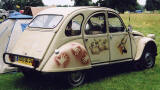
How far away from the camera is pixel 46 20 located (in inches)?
Answer: 260

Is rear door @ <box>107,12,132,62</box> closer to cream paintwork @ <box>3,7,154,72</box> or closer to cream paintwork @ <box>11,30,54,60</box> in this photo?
cream paintwork @ <box>3,7,154,72</box>

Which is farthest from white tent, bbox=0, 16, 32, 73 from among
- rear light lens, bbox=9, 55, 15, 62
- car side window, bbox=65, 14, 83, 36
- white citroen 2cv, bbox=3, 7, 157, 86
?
car side window, bbox=65, 14, 83, 36

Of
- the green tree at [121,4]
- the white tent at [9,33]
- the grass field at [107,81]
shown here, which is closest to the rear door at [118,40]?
the grass field at [107,81]

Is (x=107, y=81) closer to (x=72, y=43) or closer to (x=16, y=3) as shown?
(x=72, y=43)

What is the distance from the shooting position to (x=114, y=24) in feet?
23.6

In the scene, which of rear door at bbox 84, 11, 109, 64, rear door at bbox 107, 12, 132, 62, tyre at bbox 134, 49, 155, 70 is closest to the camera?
rear door at bbox 84, 11, 109, 64

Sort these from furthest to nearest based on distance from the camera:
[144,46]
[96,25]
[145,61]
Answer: [145,61] < [144,46] < [96,25]

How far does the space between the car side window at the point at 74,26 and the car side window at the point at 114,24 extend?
3.17ft

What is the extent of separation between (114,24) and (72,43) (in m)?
1.57

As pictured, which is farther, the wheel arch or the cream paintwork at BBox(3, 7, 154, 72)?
the wheel arch

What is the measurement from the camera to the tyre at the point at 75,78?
20.3 feet

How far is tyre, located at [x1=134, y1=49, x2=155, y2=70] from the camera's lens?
8070 millimetres

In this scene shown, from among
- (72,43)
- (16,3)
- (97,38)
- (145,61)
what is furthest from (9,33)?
(16,3)

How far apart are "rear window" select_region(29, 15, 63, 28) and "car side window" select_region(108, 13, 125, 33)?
1.42 meters
